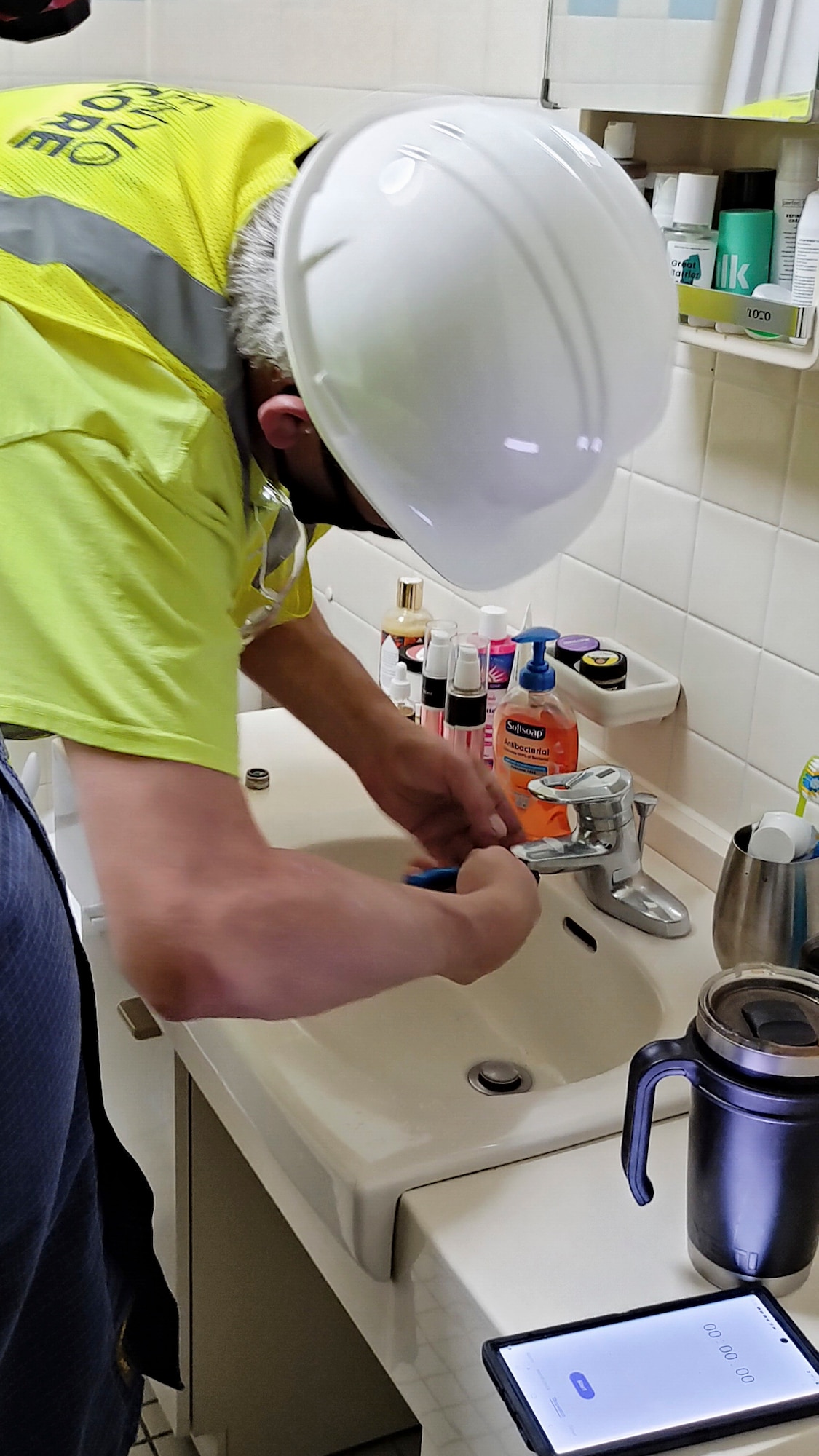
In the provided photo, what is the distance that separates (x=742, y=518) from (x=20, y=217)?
0.68 meters

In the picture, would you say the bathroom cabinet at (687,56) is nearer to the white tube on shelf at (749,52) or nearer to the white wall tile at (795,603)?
the white tube on shelf at (749,52)

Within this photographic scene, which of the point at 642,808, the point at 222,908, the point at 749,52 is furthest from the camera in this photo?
the point at 642,808

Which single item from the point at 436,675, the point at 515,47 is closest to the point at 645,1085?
the point at 436,675

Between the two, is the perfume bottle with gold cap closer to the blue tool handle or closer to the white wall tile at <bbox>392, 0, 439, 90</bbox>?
the blue tool handle

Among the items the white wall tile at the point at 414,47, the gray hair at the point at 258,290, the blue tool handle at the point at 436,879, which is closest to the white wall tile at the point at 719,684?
the blue tool handle at the point at 436,879

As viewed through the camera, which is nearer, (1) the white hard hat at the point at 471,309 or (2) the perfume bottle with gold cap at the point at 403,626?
(1) the white hard hat at the point at 471,309

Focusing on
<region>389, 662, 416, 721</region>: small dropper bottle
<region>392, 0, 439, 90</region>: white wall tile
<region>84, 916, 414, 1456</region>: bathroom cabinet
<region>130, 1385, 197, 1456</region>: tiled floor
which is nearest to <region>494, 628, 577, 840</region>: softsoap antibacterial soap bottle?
<region>389, 662, 416, 721</region>: small dropper bottle

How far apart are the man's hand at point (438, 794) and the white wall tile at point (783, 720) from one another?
24 centimetres

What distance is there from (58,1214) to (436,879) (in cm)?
41

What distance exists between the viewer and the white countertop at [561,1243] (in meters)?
0.85

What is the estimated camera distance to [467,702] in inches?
54.9

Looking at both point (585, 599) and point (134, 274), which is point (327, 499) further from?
point (585, 599)

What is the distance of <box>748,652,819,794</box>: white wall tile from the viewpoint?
3.95ft

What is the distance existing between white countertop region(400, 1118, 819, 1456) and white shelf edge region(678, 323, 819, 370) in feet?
1.93
